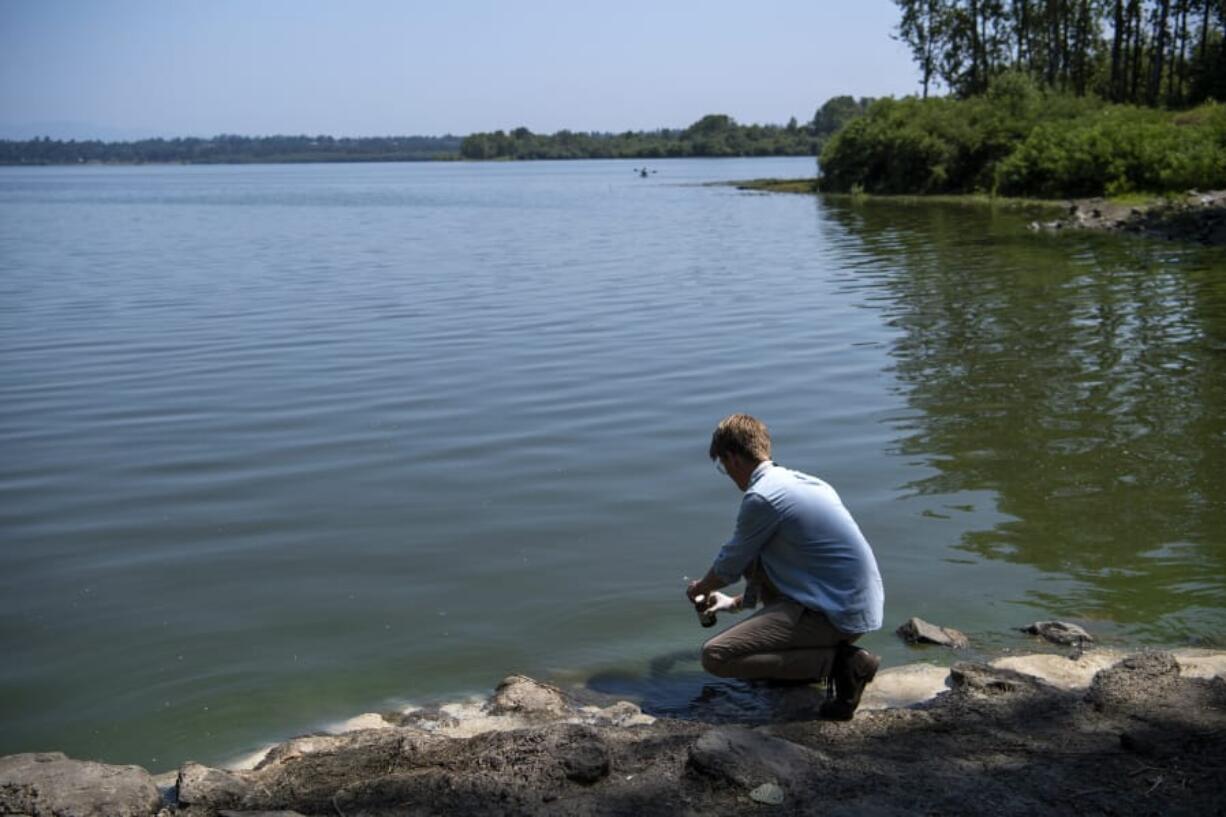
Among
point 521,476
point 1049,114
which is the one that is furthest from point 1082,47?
point 521,476

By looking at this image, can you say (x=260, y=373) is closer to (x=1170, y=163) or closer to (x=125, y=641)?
(x=125, y=641)

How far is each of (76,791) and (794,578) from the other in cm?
349

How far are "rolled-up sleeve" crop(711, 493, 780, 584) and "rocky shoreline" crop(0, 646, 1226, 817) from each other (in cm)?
81

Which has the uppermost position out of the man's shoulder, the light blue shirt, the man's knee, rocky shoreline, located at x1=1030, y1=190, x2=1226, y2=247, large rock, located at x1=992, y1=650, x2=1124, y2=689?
rocky shoreline, located at x1=1030, y1=190, x2=1226, y2=247

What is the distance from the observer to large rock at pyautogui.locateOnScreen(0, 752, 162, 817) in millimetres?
4906

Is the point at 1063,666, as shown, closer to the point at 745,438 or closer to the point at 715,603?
the point at 715,603

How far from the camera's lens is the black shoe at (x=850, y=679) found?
238 inches

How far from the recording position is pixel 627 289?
2566cm

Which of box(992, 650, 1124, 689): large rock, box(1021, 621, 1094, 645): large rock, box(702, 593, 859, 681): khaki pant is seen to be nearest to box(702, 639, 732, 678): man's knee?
box(702, 593, 859, 681): khaki pant

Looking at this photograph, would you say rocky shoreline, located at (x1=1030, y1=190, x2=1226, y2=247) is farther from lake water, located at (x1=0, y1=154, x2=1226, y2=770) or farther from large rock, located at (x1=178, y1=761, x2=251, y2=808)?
large rock, located at (x1=178, y1=761, x2=251, y2=808)

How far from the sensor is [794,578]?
625 centimetres

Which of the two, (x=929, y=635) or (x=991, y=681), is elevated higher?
(x=991, y=681)

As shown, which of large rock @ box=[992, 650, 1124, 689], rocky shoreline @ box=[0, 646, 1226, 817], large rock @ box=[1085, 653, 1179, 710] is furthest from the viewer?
large rock @ box=[992, 650, 1124, 689]

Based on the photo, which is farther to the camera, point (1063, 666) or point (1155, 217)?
point (1155, 217)
